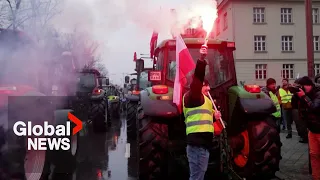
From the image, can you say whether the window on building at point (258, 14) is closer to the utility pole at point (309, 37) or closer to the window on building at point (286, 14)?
the window on building at point (286, 14)

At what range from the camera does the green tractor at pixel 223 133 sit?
5.52m

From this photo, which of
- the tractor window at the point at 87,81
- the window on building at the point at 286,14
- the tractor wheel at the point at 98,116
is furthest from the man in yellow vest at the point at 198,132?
the window on building at the point at 286,14

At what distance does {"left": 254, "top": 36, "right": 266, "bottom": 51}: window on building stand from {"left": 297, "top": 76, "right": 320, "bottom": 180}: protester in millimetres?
34330

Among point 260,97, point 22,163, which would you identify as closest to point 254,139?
point 260,97

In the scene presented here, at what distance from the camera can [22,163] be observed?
437 centimetres

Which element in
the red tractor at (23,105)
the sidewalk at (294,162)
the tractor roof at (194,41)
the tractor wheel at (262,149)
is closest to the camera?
the red tractor at (23,105)

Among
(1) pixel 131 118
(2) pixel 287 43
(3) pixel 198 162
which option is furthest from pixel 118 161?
(2) pixel 287 43

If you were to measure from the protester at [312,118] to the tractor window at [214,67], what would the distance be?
1.32m

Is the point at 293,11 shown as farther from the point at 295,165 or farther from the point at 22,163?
the point at 22,163

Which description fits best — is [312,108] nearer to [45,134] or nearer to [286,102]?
[45,134]

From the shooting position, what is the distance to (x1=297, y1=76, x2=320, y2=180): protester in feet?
17.4

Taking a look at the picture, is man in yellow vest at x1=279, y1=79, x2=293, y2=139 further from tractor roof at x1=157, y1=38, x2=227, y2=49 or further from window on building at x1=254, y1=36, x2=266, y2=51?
window on building at x1=254, y1=36, x2=266, y2=51

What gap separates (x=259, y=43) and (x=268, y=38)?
115 centimetres

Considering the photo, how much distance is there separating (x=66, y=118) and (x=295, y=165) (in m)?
4.52
